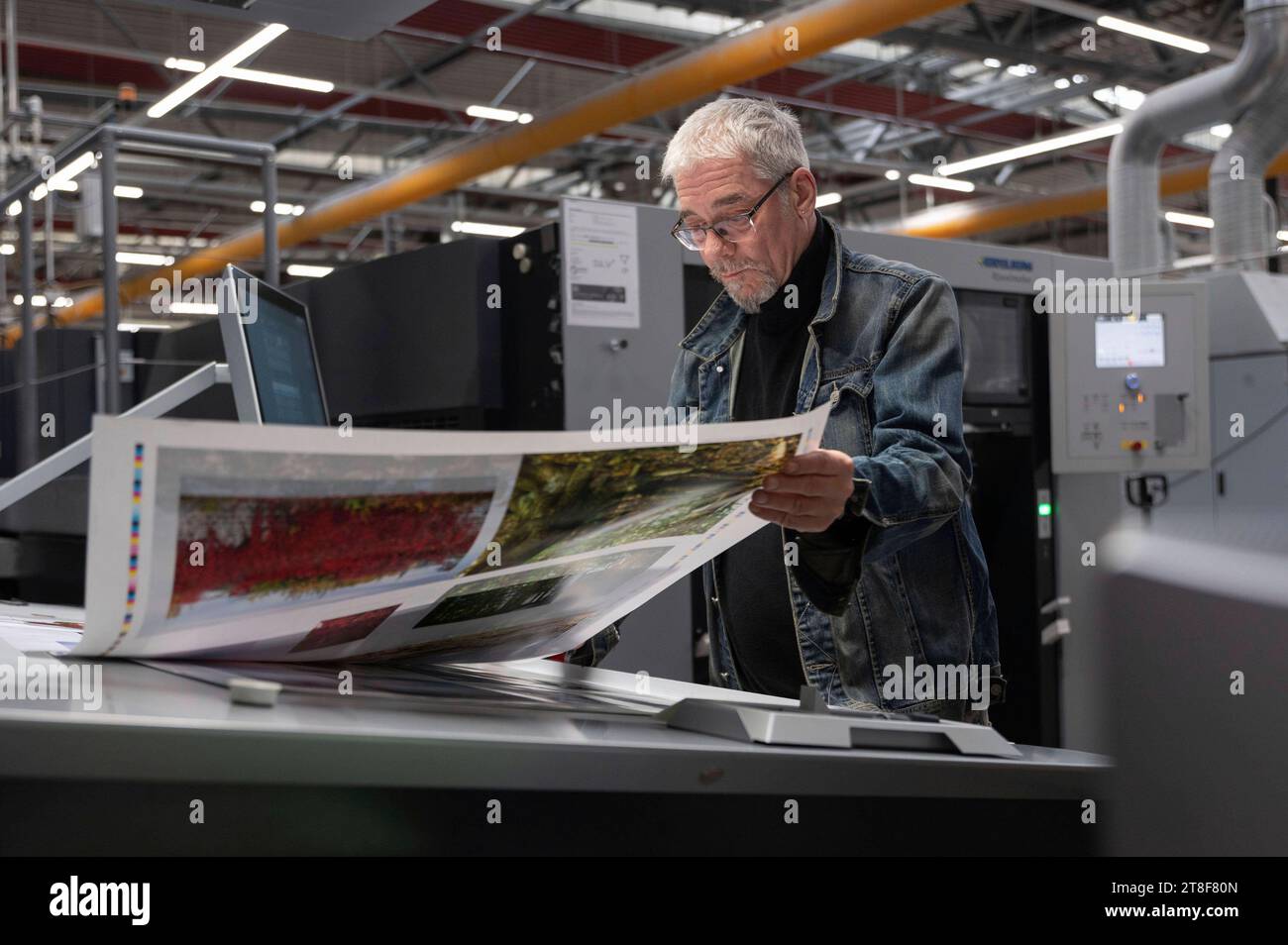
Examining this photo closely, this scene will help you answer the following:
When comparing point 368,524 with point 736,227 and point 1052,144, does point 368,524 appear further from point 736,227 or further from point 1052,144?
point 1052,144

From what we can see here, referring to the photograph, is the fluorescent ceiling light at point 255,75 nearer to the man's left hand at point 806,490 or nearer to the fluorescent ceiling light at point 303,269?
the fluorescent ceiling light at point 303,269

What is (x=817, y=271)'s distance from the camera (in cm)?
137

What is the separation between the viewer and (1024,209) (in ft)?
31.2

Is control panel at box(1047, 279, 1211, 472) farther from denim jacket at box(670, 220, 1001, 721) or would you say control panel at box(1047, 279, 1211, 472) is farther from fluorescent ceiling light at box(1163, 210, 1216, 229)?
fluorescent ceiling light at box(1163, 210, 1216, 229)

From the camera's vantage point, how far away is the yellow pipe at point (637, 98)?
570 cm

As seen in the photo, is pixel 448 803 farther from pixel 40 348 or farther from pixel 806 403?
pixel 40 348

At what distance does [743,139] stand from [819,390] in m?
0.29

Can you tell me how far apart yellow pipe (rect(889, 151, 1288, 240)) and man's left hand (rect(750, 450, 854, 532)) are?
8592 millimetres

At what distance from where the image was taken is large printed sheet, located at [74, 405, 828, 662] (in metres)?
0.51

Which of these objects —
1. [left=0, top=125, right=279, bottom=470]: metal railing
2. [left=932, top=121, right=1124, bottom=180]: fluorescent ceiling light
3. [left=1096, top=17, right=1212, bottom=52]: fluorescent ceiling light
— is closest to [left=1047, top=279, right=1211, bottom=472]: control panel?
[left=0, top=125, right=279, bottom=470]: metal railing

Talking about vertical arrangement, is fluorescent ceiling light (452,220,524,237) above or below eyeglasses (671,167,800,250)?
above

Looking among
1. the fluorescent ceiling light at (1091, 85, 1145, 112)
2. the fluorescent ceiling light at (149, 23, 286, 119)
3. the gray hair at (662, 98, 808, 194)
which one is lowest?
the gray hair at (662, 98, 808, 194)

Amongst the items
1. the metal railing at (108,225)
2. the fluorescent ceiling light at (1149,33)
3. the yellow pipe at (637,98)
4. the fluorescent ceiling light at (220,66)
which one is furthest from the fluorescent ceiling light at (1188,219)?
the metal railing at (108,225)
